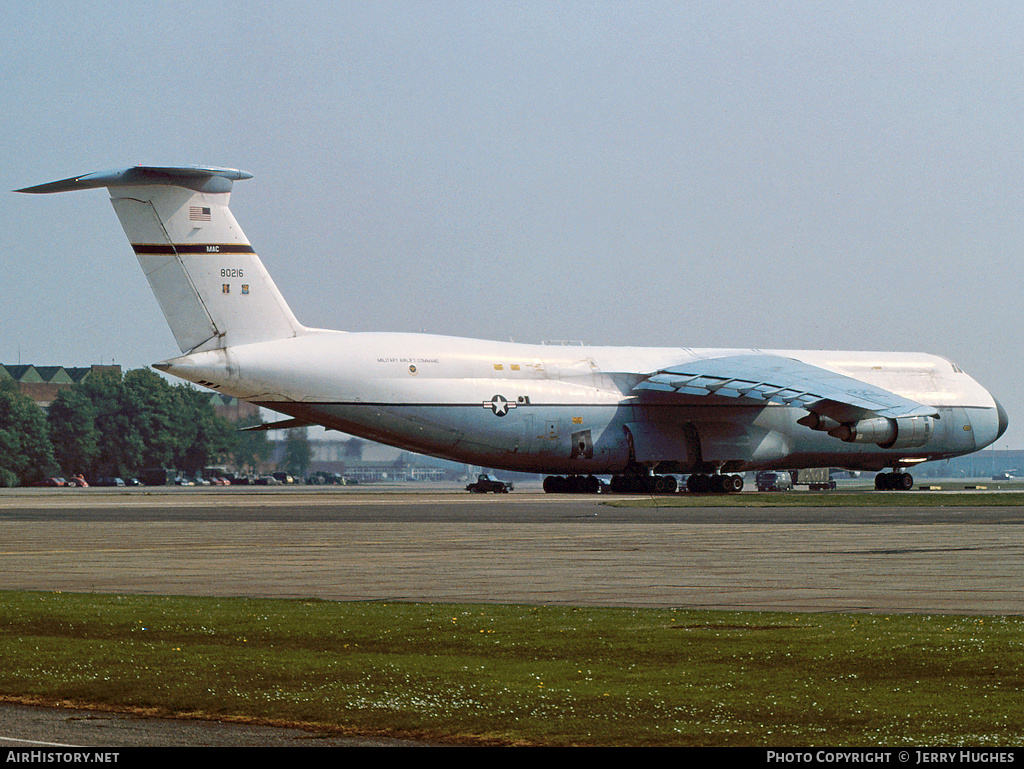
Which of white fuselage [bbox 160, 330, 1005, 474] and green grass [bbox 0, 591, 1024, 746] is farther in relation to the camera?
white fuselage [bbox 160, 330, 1005, 474]

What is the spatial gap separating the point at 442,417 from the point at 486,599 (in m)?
36.9

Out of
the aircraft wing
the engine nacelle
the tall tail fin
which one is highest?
the tall tail fin

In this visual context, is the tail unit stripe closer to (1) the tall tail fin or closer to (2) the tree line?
(1) the tall tail fin

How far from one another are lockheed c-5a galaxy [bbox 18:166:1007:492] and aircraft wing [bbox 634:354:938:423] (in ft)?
0.30

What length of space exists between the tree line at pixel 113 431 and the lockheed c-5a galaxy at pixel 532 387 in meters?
75.7

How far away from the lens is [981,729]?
7.77m

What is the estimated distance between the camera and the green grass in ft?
26.9

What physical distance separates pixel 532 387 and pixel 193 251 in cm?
1411

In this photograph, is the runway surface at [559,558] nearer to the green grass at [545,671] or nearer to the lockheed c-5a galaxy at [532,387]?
the green grass at [545,671]

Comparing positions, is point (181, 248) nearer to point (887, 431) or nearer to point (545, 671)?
point (887, 431)

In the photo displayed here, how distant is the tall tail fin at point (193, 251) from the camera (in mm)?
47906

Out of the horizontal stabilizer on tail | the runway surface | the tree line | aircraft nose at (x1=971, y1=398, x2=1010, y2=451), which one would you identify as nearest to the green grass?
the runway surface
